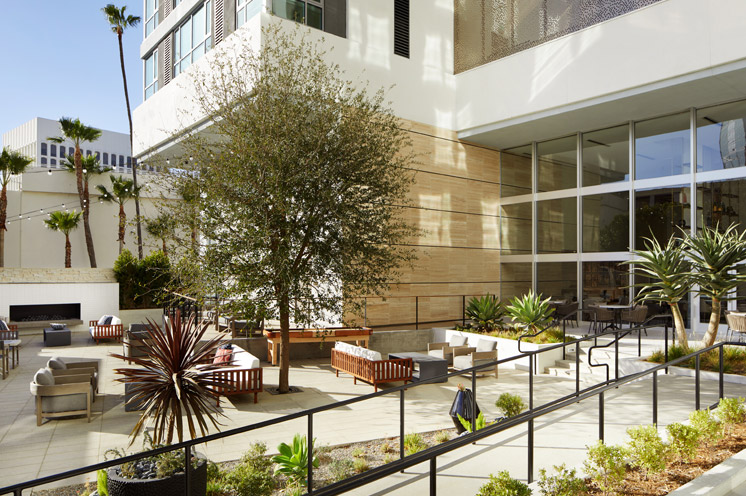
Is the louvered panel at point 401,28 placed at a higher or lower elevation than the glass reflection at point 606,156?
higher

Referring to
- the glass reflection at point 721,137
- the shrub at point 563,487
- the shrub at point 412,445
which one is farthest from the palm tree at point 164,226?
the glass reflection at point 721,137

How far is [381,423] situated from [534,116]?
10924mm

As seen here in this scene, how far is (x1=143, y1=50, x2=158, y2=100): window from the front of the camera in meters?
20.2

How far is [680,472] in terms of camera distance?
4.82m

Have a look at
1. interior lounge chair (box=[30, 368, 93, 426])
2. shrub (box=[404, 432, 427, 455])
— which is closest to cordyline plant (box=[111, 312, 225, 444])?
shrub (box=[404, 432, 427, 455])

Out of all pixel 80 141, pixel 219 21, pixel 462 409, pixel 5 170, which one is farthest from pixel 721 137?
pixel 5 170

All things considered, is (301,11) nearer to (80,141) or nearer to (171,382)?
(171,382)

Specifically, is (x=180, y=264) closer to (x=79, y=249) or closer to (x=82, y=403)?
(x=82, y=403)

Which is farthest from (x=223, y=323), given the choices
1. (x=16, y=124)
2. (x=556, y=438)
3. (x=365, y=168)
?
(x=16, y=124)

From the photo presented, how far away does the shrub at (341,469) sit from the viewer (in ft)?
18.9

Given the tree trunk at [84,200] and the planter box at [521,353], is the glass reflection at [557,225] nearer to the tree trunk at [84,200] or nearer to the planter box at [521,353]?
the planter box at [521,353]

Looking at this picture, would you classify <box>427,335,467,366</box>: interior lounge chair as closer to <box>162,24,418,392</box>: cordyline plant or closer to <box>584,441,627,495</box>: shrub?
<box>162,24,418,392</box>: cordyline plant

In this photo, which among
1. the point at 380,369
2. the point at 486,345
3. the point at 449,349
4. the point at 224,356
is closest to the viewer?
the point at 380,369

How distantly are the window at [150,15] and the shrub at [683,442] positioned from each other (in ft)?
71.6
